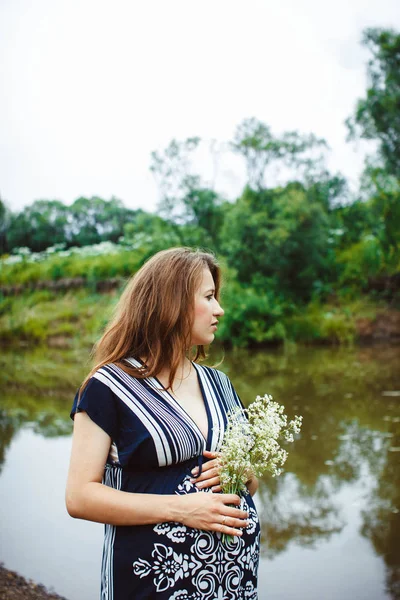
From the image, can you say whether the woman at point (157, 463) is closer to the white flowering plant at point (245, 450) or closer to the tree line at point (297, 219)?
the white flowering plant at point (245, 450)

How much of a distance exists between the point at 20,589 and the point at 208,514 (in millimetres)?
2743

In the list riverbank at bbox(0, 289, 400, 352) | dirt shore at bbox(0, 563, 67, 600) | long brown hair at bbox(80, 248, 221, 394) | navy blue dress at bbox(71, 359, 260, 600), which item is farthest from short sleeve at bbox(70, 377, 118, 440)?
riverbank at bbox(0, 289, 400, 352)

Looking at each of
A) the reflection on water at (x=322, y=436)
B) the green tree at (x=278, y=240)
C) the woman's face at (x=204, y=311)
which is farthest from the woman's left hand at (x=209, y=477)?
the green tree at (x=278, y=240)

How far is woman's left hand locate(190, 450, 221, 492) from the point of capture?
6.11 ft

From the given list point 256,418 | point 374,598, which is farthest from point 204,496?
point 374,598

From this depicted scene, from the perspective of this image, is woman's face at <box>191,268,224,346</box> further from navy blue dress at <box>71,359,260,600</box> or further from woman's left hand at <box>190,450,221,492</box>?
woman's left hand at <box>190,450,221,492</box>

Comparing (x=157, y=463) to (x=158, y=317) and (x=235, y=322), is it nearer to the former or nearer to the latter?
(x=158, y=317)

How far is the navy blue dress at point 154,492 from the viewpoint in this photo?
177 centimetres

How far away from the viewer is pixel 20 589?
152 inches

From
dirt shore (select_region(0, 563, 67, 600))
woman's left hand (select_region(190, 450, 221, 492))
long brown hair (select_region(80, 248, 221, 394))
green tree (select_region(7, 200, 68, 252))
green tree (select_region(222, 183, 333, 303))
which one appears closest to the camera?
woman's left hand (select_region(190, 450, 221, 492))

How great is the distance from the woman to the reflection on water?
2393 mm

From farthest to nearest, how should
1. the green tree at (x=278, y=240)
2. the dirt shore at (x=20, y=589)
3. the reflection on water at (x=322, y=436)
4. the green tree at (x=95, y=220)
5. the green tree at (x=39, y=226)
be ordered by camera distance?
the green tree at (x=95, y=220)
the green tree at (x=39, y=226)
the green tree at (x=278, y=240)
the reflection on water at (x=322, y=436)
the dirt shore at (x=20, y=589)

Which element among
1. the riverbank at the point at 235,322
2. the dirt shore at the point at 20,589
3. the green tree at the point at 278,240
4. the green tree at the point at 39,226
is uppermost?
the green tree at the point at 39,226

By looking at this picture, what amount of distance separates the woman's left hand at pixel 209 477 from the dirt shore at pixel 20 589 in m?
2.49
